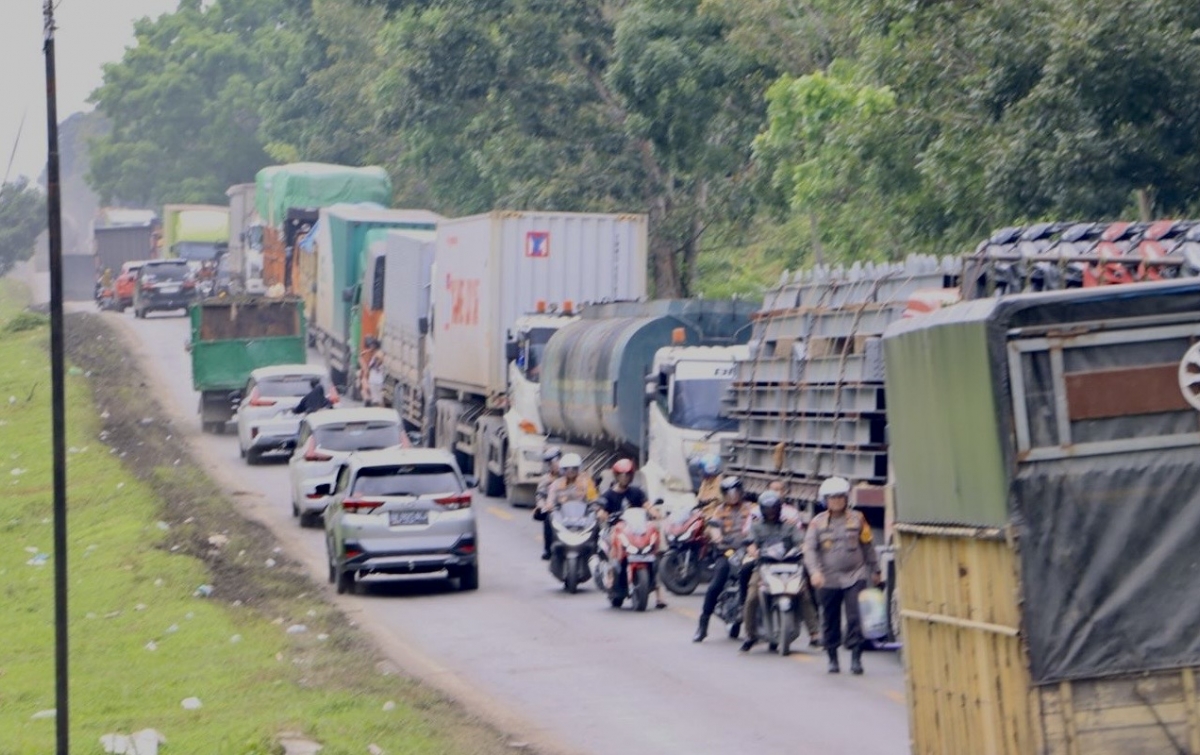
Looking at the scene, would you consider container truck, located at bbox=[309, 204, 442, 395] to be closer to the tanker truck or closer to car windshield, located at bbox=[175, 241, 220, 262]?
the tanker truck

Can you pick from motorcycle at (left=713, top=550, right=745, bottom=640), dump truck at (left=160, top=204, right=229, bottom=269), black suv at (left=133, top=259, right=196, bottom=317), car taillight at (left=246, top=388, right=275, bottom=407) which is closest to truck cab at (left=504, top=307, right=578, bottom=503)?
car taillight at (left=246, top=388, right=275, bottom=407)

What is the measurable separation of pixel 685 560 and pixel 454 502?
2.53 m

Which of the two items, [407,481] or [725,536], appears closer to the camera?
[725,536]

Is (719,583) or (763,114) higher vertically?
(763,114)

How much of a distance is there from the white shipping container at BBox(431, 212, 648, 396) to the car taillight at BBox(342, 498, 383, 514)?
9.52m

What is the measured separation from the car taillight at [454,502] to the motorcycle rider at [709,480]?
2470 millimetres

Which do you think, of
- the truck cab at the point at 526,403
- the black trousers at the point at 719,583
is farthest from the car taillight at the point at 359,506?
the truck cab at the point at 526,403

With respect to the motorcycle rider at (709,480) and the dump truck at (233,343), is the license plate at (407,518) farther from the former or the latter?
the dump truck at (233,343)

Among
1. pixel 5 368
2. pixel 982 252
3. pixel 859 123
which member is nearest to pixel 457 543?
pixel 982 252

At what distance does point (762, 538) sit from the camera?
16797mm

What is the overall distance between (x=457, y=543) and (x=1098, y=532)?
12550 mm

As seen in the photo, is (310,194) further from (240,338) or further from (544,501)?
(544,501)

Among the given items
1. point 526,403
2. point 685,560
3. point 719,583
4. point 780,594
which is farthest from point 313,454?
point 780,594

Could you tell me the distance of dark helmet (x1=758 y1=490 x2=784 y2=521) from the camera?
16656 millimetres
